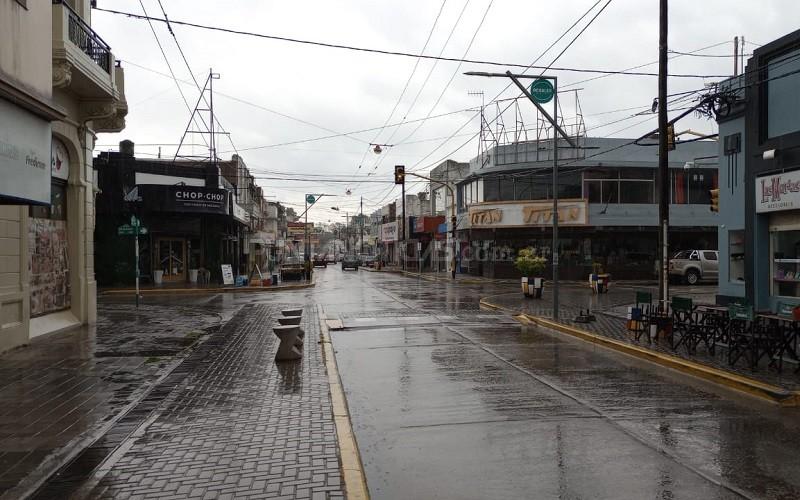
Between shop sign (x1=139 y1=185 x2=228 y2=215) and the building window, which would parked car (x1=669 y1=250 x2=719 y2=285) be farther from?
shop sign (x1=139 y1=185 x2=228 y2=215)

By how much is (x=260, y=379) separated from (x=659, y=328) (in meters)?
8.38

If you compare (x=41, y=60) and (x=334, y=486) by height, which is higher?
(x=41, y=60)

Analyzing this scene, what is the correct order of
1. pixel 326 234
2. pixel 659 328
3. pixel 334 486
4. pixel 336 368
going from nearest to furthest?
pixel 334 486 < pixel 336 368 < pixel 659 328 < pixel 326 234

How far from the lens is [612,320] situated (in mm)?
16531

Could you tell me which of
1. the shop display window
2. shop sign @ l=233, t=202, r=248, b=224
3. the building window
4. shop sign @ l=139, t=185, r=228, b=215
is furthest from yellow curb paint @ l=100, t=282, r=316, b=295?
the building window

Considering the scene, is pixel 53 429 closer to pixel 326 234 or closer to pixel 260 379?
pixel 260 379

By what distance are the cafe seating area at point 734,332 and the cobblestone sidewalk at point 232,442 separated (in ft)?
22.2

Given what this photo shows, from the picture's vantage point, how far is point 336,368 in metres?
9.99

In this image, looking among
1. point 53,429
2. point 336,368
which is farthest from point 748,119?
point 53,429

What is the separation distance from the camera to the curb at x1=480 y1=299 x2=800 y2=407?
779 cm

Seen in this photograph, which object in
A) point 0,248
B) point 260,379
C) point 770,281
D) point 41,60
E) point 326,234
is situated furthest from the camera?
point 326,234

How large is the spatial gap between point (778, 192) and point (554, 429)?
1102 cm

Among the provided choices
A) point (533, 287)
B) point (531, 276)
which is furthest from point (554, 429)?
point (531, 276)

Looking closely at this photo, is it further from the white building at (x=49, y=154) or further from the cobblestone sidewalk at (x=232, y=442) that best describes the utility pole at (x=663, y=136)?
the white building at (x=49, y=154)
